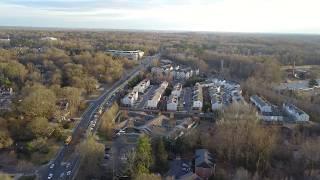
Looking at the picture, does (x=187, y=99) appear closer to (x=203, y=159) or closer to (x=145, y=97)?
(x=145, y=97)

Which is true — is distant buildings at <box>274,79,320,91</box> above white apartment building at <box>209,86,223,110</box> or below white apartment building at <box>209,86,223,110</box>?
below

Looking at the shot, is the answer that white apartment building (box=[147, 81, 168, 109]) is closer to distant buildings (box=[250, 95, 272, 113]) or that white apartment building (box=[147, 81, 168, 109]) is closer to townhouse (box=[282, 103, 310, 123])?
distant buildings (box=[250, 95, 272, 113])

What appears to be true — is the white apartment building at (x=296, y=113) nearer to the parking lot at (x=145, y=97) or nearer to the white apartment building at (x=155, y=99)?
the white apartment building at (x=155, y=99)

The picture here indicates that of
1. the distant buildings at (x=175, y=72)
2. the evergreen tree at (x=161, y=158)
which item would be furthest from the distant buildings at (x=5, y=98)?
the distant buildings at (x=175, y=72)

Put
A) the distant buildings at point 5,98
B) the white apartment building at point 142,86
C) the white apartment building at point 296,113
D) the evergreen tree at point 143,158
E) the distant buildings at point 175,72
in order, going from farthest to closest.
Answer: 1. the distant buildings at point 175,72
2. the white apartment building at point 142,86
3. the distant buildings at point 5,98
4. the white apartment building at point 296,113
5. the evergreen tree at point 143,158

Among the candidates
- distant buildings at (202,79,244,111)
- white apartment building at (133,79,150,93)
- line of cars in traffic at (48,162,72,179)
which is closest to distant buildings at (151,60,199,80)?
distant buildings at (202,79,244,111)

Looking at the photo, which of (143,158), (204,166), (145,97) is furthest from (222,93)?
(143,158)
